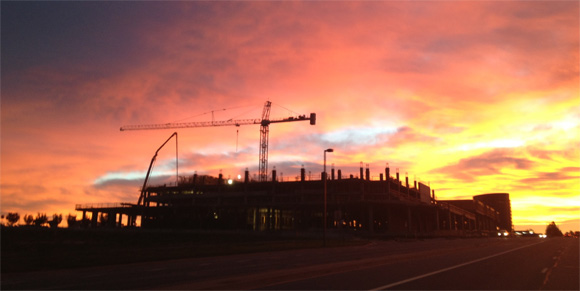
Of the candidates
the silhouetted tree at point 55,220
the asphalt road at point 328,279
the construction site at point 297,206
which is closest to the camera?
the asphalt road at point 328,279

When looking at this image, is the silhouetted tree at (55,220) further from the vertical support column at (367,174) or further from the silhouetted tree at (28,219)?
the vertical support column at (367,174)

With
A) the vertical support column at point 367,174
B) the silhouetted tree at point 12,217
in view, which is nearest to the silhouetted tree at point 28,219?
the silhouetted tree at point 12,217

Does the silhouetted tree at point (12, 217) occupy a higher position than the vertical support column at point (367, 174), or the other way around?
the vertical support column at point (367, 174)

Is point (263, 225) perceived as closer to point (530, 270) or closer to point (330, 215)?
point (330, 215)

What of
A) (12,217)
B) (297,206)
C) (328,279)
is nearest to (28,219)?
(12,217)

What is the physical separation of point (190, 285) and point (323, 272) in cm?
643

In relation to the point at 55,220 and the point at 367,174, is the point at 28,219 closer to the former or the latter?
the point at 55,220

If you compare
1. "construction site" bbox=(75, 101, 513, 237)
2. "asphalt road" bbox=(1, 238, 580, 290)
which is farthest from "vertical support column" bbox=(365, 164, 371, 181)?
"asphalt road" bbox=(1, 238, 580, 290)

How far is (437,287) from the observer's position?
14.2m

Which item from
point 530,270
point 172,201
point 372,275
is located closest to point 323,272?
point 372,275

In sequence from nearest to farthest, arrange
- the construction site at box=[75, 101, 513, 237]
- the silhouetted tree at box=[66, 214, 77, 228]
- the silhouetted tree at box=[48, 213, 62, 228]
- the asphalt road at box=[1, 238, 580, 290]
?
the asphalt road at box=[1, 238, 580, 290], the construction site at box=[75, 101, 513, 237], the silhouetted tree at box=[48, 213, 62, 228], the silhouetted tree at box=[66, 214, 77, 228]

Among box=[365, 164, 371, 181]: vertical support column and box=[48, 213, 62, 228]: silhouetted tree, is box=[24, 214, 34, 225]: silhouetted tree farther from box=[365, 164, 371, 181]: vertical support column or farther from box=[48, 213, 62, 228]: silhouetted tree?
box=[365, 164, 371, 181]: vertical support column

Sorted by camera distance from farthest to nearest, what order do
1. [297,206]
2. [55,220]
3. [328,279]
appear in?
[55,220] → [297,206] → [328,279]

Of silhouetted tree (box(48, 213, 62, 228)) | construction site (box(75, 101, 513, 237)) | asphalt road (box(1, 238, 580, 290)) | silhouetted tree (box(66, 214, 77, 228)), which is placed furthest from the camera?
silhouetted tree (box(66, 214, 77, 228))
